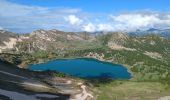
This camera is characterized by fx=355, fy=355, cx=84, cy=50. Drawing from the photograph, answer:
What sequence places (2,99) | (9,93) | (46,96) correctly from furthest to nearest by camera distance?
(46,96)
(9,93)
(2,99)

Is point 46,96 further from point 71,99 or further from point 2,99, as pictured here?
point 2,99

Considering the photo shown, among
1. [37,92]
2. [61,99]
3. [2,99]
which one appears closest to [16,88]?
[37,92]

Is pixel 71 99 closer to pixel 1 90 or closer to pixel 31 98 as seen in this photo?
pixel 31 98

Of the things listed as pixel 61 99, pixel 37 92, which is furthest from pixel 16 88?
pixel 61 99

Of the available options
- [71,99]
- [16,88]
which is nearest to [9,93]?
[16,88]

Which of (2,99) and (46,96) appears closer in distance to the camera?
(2,99)

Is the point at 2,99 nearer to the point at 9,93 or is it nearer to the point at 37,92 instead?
the point at 9,93

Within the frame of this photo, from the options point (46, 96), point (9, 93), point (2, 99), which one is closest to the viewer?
point (2, 99)

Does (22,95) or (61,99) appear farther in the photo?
(61,99)
